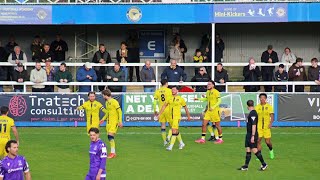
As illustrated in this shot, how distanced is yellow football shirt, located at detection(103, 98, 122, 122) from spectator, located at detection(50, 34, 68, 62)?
964 cm

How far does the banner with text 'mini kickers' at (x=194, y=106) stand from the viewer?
26.2 metres

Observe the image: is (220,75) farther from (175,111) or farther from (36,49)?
(36,49)

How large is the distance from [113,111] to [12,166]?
23.5 ft

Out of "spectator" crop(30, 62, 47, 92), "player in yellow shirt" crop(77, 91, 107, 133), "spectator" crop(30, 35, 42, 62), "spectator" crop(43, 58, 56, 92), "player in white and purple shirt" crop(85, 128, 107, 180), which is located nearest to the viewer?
"player in white and purple shirt" crop(85, 128, 107, 180)

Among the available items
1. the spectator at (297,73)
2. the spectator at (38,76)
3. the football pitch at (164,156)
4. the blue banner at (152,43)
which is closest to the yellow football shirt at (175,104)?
the football pitch at (164,156)

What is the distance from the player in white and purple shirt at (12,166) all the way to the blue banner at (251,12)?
15.0 m

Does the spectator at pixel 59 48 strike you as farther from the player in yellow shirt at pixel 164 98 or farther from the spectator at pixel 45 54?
the player in yellow shirt at pixel 164 98

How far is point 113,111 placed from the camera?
790 inches

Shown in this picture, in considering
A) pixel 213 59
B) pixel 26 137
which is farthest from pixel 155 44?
pixel 26 137

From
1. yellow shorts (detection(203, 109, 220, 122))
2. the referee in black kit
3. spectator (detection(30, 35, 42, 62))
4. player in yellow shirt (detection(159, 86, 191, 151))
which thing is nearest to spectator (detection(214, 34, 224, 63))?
yellow shorts (detection(203, 109, 220, 122))

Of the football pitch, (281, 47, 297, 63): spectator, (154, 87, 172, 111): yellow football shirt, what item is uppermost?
(281, 47, 297, 63): spectator

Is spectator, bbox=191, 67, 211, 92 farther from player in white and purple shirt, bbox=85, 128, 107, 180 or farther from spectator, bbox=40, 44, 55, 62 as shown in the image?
player in white and purple shirt, bbox=85, 128, 107, 180

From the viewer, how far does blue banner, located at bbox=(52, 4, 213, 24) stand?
88.6 ft

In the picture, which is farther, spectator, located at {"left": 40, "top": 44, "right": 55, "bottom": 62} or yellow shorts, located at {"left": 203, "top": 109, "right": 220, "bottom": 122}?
spectator, located at {"left": 40, "top": 44, "right": 55, "bottom": 62}
